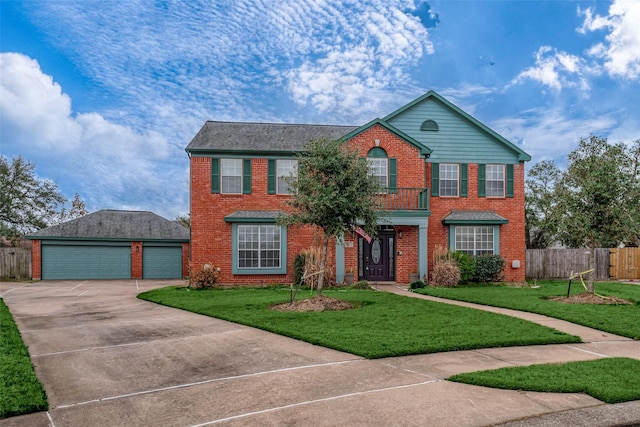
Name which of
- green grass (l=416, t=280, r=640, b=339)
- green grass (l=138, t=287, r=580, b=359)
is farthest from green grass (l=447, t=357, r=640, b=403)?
green grass (l=416, t=280, r=640, b=339)

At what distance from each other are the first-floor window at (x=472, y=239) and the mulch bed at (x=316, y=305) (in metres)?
8.85

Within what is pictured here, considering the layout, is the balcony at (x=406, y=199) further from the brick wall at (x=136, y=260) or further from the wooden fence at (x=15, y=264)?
the wooden fence at (x=15, y=264)

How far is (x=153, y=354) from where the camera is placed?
759 cm

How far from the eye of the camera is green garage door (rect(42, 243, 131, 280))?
2448 cm

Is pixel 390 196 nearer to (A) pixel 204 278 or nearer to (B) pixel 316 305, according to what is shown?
(A) pixel 204 278

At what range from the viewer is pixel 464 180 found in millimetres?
20375

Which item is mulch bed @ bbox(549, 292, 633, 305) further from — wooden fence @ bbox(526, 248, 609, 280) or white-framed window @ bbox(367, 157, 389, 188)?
wooden fence @ bbox(526, 248, 609, 280)

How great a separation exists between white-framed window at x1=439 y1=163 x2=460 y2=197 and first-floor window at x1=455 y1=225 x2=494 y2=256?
60.3 inches

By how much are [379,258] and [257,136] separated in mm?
7028

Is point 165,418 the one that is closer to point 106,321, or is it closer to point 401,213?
point 106,321

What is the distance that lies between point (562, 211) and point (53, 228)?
76.0ft

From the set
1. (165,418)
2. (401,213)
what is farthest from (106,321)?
Result: (401,213)

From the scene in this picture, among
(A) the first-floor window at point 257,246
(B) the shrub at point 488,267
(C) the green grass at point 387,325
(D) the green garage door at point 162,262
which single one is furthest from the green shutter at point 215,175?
(B) the shrub at point 488,267

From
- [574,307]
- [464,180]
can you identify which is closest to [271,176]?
[464,180]
